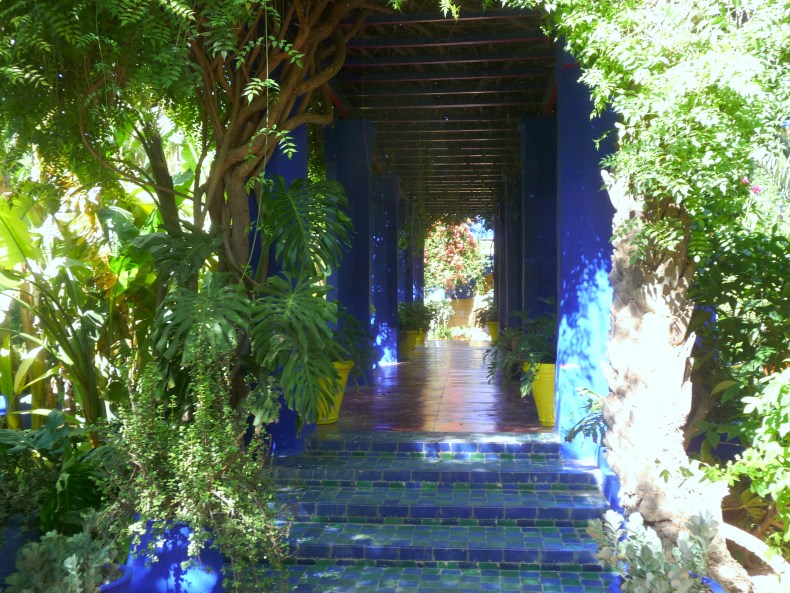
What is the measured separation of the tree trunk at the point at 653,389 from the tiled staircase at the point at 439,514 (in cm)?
124

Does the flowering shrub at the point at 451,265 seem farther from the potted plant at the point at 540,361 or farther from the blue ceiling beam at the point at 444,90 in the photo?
the potted plant at the point at 540,361

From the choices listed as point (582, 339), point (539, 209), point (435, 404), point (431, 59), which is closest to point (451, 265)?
point (539, 209)

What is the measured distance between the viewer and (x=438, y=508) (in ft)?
19.0

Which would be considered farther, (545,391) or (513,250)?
(513,250)

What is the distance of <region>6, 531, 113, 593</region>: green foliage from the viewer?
3.68m

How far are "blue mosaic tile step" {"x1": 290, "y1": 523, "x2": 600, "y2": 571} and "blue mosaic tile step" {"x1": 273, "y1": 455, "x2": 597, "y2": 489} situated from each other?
645 millimetres

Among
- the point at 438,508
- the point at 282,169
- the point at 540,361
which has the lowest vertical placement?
the point at 438,508

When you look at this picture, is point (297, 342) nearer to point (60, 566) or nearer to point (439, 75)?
point (60, 566)

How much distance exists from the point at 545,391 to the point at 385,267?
673 centimetres

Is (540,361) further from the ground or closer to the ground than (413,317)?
closer to the ground

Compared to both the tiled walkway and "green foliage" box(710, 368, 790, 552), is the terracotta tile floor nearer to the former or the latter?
the tiled walkway

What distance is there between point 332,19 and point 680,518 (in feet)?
14.8

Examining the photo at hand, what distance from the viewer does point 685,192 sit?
12.4 ft

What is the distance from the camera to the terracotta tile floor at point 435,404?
25.2 feet
